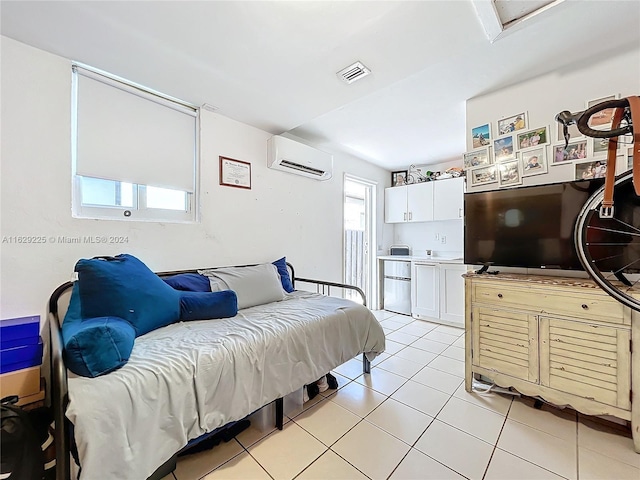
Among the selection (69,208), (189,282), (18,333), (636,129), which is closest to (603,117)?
(636,129)

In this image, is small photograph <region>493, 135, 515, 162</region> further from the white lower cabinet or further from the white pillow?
the white pillow

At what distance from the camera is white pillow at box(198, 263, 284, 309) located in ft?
7.08

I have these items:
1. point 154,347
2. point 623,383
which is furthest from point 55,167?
point 623,383

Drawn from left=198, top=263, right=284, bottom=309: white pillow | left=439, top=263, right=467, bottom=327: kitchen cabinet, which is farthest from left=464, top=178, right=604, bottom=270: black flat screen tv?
left=198, top=263, right=284, bottom=309: white pillow

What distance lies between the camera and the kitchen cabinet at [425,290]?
3643 mm

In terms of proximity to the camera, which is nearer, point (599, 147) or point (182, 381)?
point (182, 381)

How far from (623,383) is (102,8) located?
3343mm

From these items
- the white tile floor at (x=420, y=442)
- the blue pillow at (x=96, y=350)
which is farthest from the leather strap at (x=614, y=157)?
the blue pillow at (x=96, y=350)

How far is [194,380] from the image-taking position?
4.04 feet

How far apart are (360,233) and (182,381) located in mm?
3450

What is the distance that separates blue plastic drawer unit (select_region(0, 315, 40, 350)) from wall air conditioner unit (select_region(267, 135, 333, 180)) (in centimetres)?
212

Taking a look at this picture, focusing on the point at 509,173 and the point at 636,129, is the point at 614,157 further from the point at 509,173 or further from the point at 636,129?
the point at 509,173

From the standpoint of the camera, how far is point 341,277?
146 inches

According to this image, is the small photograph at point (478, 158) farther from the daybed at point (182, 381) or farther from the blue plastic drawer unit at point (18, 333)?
the blue plastic drawer unit at point (18, 333)
